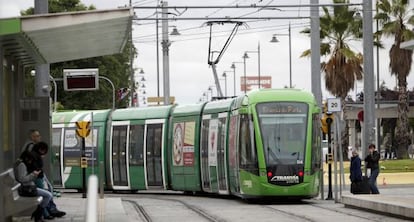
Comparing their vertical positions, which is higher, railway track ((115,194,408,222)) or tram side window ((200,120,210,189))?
tram side window ((200,120,210,189))

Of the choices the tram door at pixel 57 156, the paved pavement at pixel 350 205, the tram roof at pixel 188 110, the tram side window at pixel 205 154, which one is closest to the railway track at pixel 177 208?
the paved pavement at pixel 350 205

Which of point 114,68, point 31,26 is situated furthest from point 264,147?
point 114,68

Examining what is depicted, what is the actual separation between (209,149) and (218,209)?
561 cm

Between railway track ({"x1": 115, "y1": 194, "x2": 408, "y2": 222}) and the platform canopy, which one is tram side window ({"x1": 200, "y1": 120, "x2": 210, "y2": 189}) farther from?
the platform canopy

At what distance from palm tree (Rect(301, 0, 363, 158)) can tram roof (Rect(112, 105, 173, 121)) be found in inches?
906

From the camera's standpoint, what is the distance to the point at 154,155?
107ft

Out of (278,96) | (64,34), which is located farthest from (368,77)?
(64,34)

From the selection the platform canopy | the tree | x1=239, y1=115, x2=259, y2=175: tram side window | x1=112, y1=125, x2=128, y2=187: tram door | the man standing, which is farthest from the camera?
the tree

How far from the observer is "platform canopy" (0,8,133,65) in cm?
1423

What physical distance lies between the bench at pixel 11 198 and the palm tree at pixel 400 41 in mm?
42133

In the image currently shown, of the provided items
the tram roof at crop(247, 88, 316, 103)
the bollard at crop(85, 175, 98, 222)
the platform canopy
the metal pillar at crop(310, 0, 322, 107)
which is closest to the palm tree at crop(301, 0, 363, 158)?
the metal pillar at crop(310, 0, 322, 107)

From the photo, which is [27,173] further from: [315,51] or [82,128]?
[315,51]

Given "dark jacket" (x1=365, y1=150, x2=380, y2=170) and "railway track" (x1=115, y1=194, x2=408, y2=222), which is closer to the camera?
"railway track" (x1=115, y1=194, x2=408, y2=222)

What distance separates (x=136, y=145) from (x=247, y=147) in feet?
26.2
